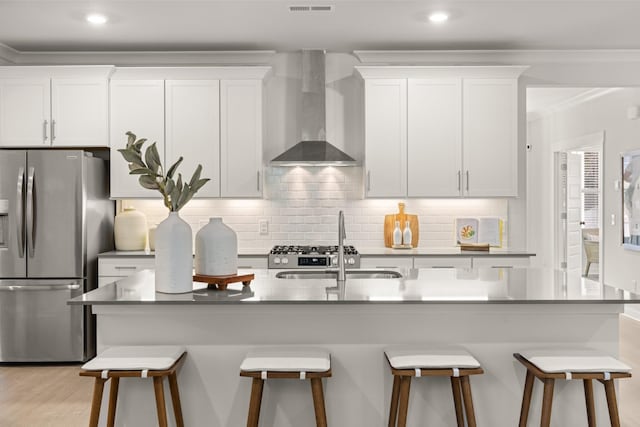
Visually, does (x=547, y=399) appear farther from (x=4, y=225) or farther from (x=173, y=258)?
(x=4, y=225)

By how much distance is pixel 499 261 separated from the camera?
198 inches

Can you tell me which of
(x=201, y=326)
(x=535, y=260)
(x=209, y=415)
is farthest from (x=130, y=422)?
(x=535, y=260)

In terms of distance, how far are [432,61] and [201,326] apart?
3.58m

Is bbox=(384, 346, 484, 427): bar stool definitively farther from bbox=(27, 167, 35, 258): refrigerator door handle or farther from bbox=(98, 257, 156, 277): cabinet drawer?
bbox=(27, 167, 35, 258): refrigerator door handle

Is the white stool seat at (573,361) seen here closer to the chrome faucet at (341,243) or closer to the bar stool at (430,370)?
the bar stool at (430,370)

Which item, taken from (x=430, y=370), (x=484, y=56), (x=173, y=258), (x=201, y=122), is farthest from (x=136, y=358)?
(x=484, y=56)

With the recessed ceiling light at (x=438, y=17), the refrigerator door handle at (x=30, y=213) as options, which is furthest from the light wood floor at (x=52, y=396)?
the recessed ceiling light at (x=438, y=17)

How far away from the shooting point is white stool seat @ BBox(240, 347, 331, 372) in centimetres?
249

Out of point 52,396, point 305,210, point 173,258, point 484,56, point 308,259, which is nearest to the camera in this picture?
point 173,258

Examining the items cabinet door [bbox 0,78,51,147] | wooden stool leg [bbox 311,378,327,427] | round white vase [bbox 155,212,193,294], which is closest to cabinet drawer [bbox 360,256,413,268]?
round white vase [bbox 155,212,193,294]

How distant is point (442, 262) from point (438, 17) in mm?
1960

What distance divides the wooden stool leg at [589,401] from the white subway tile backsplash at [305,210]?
3.03 m

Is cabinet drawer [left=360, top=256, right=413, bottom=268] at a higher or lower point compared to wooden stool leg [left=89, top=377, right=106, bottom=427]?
higher

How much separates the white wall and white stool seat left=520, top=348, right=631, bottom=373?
15.8 ft
